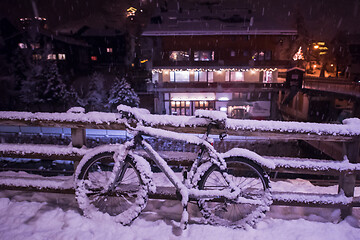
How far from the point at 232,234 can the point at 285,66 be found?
27.4m

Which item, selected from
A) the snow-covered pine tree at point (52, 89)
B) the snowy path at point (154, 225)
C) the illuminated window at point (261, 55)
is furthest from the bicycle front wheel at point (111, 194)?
the illuminated window at point (261, 55)

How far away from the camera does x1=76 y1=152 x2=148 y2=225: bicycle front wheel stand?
122 inches

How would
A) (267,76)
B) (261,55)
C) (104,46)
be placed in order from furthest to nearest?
(104,46) → (267,76) → (261,55)

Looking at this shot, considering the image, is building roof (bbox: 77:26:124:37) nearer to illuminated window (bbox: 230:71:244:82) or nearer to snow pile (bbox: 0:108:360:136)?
illuminated window (bbox: 230:71:244:82)

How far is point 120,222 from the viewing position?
3.08 meters

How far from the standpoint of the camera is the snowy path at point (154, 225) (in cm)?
288

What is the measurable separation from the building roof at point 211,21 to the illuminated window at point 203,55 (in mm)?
2128

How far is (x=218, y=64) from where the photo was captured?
89.2ft

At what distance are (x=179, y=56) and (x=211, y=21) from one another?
6.15m

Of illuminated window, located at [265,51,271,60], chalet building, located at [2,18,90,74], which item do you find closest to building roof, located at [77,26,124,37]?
chalet building, located at [2,18,90,74]

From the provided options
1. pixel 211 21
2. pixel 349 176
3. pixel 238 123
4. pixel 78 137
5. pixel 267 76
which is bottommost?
→ pixel 349 176

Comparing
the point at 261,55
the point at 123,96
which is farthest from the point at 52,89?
the point at 261,55

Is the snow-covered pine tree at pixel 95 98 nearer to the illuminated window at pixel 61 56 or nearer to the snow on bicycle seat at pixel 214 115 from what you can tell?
the illuminated window at pixel 61 56

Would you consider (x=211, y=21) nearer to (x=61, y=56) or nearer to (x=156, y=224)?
(x=61, y=56)
